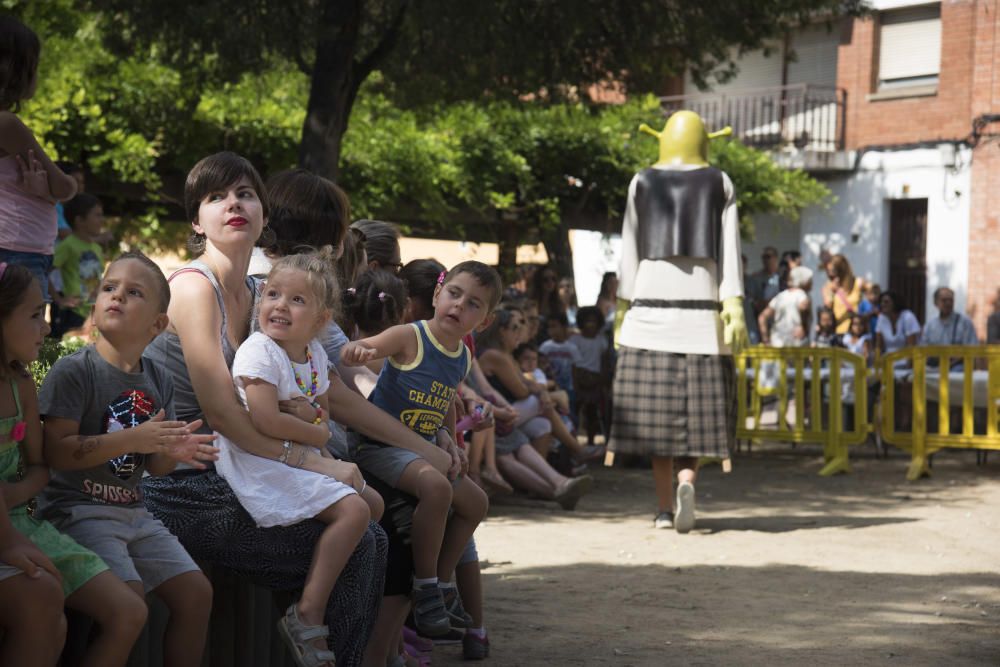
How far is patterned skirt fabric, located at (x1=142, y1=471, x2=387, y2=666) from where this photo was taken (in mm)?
3906

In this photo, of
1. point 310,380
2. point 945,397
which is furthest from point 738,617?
point 945,397

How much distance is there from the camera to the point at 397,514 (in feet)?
15.0

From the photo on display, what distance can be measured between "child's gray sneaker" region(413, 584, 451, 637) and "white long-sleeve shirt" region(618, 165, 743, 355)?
420 centimetres

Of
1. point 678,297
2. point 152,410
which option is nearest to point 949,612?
point 678,297

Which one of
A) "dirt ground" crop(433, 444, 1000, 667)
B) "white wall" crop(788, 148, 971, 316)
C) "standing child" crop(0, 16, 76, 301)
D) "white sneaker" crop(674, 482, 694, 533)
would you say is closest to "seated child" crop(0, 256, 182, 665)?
"standing child" crop(0, 16, 76, 301)

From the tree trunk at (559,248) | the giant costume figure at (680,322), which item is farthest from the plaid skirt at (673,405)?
the tree trunk at (559,248)

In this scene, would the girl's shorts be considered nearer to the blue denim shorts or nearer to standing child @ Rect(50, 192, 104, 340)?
the blue denim shorts

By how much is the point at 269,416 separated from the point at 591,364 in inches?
351

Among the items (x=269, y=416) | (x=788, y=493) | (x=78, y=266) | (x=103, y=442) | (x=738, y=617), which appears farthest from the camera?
(x=788, y=493)

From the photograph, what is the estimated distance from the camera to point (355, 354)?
450 cm

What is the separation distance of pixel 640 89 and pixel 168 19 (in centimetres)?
438

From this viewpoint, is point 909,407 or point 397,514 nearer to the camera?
point 397,514

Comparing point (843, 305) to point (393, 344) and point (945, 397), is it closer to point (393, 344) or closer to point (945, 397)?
point (945, 397)

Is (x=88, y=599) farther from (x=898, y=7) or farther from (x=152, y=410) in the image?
(x=898, y=7)
